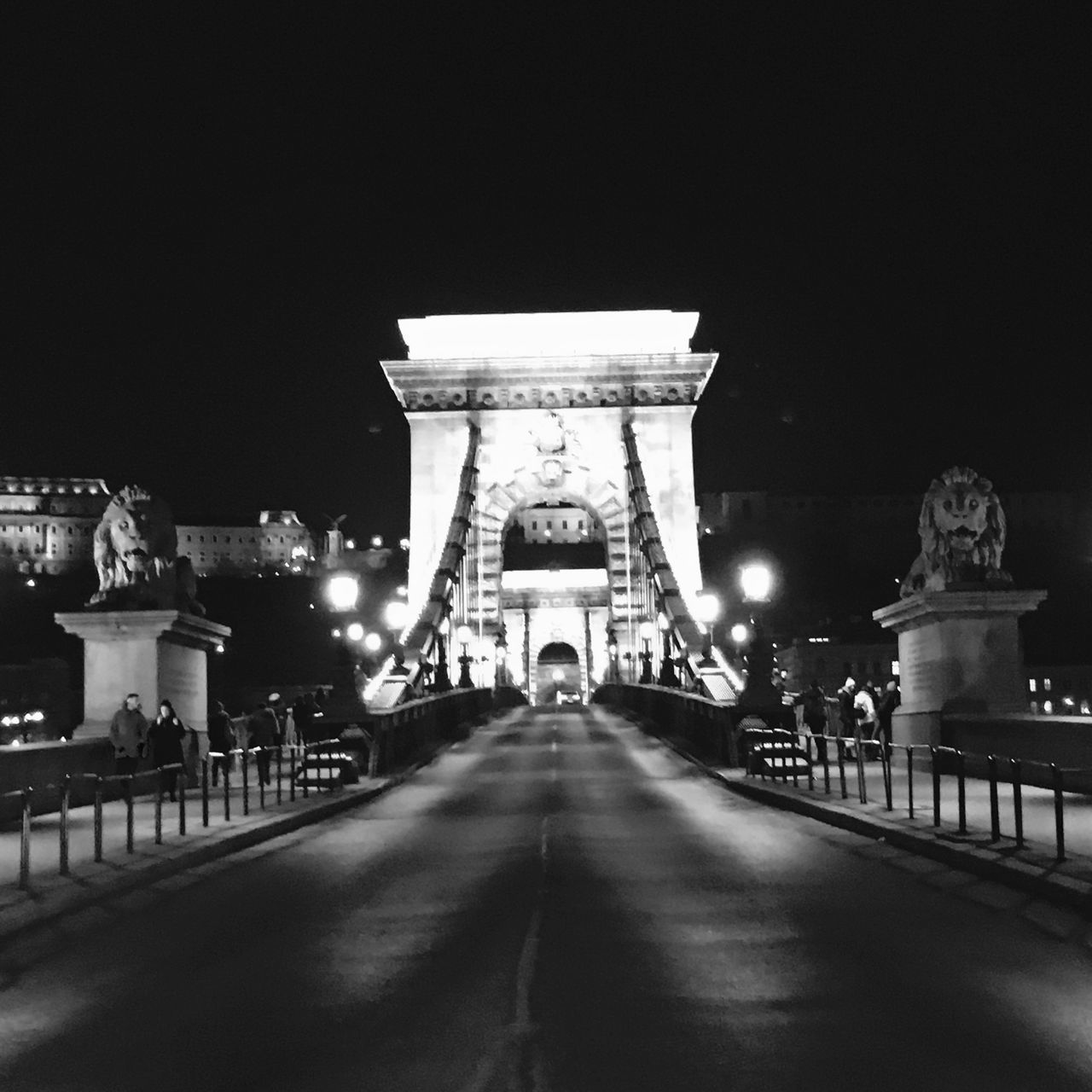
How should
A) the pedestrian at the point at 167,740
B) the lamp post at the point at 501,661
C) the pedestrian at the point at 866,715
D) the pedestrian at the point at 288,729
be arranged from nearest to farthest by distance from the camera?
the pedestrian at the point at 167,740, the pedestrian at the point at 866,715, the pedestrian at the point at 288,729, the lamp post at the point at 501,661

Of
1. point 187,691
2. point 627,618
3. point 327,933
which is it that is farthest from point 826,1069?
point 627,618

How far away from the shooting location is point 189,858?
13.1 metres

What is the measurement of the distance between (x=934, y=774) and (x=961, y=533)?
27.7 ft

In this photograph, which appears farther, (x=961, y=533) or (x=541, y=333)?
(x=541, y=333)

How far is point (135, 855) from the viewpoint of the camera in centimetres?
1296

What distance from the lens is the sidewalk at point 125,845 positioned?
10523 millimetres

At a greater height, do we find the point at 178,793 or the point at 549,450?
the point at 549,450

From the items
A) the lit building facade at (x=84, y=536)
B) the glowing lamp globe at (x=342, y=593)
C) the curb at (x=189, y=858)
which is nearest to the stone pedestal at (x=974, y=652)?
the curb at (x=189, y=858)

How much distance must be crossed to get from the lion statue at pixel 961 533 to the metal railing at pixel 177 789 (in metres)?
8.67

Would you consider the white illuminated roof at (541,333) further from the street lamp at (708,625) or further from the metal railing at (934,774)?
the metal railing at (934,774)

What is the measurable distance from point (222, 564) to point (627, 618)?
105289mm

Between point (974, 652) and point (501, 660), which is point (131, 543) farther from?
point (501, 660)

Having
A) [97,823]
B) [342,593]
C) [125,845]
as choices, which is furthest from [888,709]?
[97,823]

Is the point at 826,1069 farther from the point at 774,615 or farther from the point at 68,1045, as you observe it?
the point at 774,615
